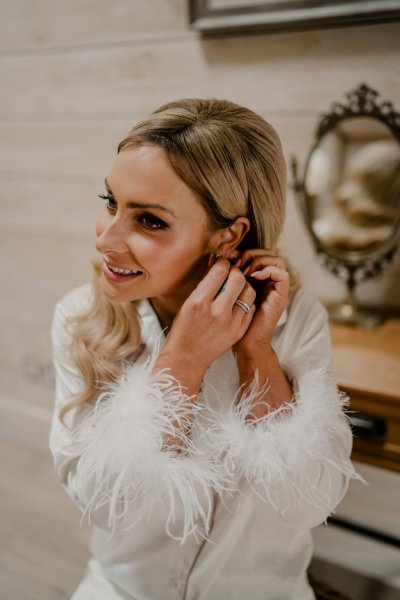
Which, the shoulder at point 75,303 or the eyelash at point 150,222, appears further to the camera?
the shoulder at point 75,303

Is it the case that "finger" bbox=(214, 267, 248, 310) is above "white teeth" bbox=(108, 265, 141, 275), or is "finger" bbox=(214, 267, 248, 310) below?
below

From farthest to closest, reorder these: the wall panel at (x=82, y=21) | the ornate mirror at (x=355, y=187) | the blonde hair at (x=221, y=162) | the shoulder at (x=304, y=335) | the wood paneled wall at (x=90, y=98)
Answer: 1. the wall panel at (x=82, y=21)
2. the wood paneled wall at (x=90, y=98)
3. the ornate mirror at (x=355, y=187)
4. the shoulder at (x=304, y=335)
5. the blonde hair at (x=221, y=162)

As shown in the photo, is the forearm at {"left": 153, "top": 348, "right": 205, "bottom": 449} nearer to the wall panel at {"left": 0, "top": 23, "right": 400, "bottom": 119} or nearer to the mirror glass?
the mirror glass

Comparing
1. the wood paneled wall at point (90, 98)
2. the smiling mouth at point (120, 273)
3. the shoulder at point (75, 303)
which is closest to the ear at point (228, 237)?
the smiling mouth at point (120, 273)

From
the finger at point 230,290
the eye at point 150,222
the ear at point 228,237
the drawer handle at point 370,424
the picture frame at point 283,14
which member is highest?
the picture frame at point 283,14

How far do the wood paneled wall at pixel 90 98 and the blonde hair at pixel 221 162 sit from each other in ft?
1.98

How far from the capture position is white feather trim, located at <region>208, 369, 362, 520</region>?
78cm

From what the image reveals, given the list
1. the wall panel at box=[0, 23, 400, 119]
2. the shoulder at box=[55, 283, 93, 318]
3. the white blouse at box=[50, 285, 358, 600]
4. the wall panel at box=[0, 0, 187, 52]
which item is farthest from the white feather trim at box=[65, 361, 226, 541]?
the wall panel at box=[0, 0, 187, 52]

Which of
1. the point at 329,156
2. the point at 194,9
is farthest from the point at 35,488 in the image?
the point at 194,9

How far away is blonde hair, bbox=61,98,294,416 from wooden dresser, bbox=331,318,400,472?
38 cm

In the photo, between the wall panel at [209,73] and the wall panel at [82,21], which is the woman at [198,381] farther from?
the wall panel at [82,21]

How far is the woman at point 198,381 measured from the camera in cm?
75

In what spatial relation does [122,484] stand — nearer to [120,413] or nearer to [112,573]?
[120,413]

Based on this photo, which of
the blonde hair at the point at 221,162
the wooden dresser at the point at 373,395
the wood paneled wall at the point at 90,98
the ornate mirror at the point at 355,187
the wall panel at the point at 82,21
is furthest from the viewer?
the wall panel at the point at 82,21
